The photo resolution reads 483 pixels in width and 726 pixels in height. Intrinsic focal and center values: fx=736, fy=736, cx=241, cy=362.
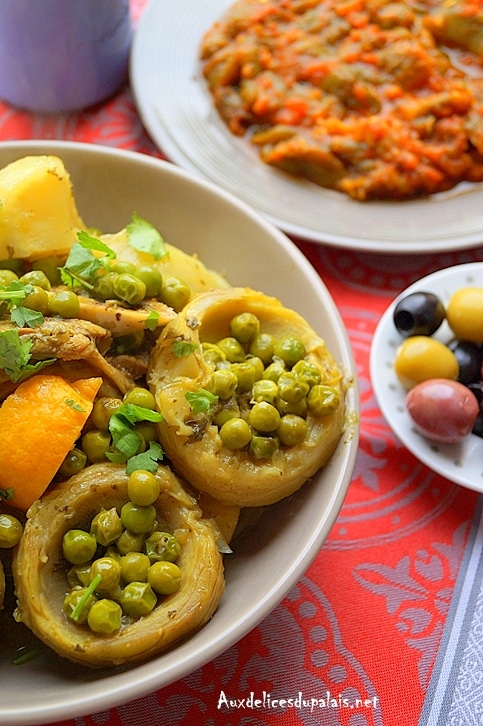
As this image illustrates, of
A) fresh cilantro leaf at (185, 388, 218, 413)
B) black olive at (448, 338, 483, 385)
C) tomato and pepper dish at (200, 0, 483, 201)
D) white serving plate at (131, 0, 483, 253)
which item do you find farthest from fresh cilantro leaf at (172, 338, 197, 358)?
tomato and pepper dish at (200, 0, 483, 201)

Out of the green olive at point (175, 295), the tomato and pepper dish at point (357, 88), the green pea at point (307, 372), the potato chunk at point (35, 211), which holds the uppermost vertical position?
the potato chunk at point (35, 211)

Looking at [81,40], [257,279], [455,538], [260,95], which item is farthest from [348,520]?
[81,40]

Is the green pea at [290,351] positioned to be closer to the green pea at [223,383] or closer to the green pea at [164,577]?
the green pea at [223,383]

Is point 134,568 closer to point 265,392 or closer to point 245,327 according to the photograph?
point 265,392

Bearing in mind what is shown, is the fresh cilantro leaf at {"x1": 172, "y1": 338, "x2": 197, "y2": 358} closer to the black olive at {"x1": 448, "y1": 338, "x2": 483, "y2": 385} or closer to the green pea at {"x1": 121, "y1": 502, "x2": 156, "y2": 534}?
the green pea at {"x1": 121, "y1": 502, "x2": 156, "y2": 534}

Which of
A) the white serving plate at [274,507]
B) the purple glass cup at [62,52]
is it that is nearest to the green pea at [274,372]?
the white serving plate at [274,507]

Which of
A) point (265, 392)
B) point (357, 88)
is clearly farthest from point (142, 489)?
point (357, 88)

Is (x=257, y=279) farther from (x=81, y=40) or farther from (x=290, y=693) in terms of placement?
(x=81, y=40)
